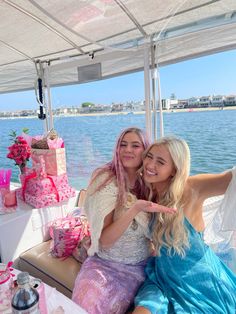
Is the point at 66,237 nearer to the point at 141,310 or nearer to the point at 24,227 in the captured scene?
the point at 24,227

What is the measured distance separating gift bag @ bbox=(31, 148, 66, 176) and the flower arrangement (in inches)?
2.1

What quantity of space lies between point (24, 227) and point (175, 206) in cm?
118

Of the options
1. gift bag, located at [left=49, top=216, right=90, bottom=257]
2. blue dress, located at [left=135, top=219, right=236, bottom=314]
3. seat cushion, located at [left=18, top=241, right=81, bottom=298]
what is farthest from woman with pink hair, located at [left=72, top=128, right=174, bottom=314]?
gift bag, located at [left=49, top=216, right=90, bottom=257]

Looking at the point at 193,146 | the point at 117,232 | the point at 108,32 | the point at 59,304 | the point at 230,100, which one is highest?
the point at 108,32

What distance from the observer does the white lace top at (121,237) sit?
50.0 inches

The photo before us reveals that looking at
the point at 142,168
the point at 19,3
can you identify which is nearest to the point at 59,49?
the point at 19,3

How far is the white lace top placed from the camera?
4.17 feet

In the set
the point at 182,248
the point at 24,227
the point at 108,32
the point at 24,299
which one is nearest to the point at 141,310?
the point at 182,248

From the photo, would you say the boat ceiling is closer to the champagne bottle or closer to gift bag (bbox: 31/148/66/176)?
gift bag (bbox: 31/148/66/176)

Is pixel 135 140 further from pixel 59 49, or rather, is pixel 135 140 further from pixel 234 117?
pixel 234 117

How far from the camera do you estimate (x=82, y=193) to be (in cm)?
220

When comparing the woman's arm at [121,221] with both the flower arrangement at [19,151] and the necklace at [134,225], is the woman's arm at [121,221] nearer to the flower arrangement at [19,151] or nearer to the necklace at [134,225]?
the necklace at [134,225]

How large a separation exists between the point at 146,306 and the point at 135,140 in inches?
31.8

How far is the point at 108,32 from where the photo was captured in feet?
6.20
